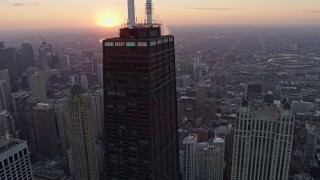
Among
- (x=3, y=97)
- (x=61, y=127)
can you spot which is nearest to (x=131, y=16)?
(x=61, y=127)

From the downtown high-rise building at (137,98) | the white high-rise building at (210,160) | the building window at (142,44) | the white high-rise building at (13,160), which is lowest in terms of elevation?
the white high-rise building at (210,160)

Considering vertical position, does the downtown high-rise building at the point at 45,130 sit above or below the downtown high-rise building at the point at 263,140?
below

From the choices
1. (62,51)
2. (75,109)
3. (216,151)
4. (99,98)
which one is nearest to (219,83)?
(99,98)

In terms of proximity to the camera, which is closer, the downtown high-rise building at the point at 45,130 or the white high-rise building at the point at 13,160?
the white high-rise building at the point at 13,160

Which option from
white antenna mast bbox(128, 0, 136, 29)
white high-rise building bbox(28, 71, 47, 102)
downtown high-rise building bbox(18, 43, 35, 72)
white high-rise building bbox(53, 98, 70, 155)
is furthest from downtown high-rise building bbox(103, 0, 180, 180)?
downtown high-rise building bbox(18, 43, 35, 72)

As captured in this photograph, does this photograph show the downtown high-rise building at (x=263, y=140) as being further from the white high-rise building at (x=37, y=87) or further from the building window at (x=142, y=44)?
the white high-rise building at (x=37, y=87)

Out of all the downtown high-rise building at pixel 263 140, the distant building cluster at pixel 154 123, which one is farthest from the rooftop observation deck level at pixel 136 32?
the downtown high-rise building at pixel 263 140
